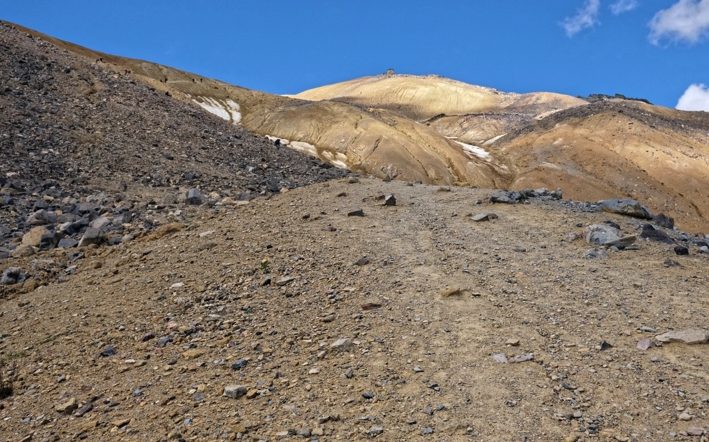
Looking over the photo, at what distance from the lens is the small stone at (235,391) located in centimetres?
Result: 680

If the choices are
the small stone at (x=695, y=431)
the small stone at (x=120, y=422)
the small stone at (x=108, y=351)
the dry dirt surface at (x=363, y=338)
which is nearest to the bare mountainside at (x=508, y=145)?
the dry dirt surface at (x=363, y=338)

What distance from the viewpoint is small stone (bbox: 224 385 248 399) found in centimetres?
680

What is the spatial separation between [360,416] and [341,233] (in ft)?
19.5

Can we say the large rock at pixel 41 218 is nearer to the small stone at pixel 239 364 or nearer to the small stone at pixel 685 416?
the small stone at pixel 239 364

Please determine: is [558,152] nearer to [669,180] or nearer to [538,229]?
[669,180]

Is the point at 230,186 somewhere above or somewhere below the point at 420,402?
above

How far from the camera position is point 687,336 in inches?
285

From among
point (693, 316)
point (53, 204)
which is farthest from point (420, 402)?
point (53, 204)

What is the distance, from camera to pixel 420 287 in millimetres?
9109

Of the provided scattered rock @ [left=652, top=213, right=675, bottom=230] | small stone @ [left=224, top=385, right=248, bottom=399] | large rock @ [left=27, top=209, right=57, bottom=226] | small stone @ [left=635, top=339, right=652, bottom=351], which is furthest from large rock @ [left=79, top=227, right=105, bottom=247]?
scattered rock @ [left=652, top=213, right=675, bottom=230]

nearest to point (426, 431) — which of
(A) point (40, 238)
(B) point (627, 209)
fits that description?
(B) point (627, 209)

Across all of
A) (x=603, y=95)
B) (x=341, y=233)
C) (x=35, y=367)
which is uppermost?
(x=603, y=95)

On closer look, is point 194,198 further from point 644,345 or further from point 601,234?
point 644,345

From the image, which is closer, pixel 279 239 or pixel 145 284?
pixel 145 284
